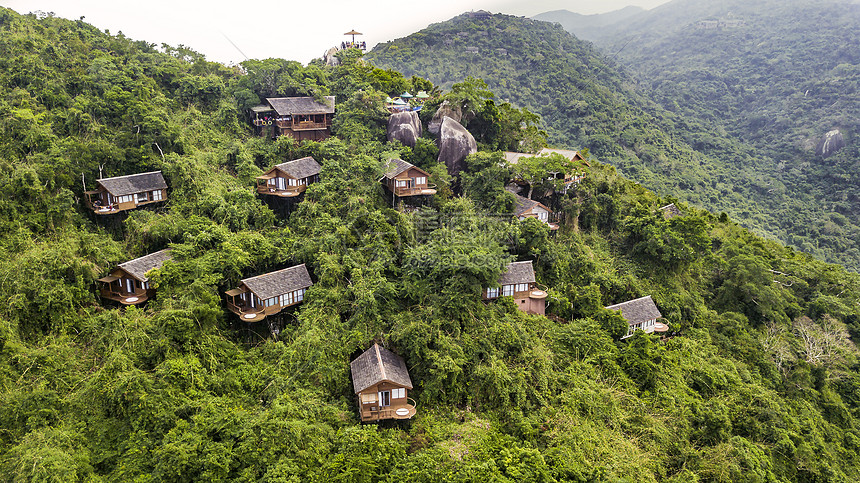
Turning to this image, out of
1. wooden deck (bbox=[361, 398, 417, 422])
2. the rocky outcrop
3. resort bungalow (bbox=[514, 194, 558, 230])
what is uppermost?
the rocky outcrop

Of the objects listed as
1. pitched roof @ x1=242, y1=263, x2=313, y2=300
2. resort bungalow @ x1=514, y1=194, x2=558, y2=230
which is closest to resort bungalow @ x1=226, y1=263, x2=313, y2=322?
pitched roof @ x1=242, y1=263, x2=313, y2=300

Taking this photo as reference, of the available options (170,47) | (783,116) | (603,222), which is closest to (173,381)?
(603,222)

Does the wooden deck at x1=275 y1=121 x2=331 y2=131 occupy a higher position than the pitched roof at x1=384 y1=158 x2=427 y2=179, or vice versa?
the wooden deck at x1=275 y1=121 x2=331 y2=131

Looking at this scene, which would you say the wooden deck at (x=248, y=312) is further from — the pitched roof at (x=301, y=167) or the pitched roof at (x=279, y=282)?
the pitched roof at (x=301, y=167)

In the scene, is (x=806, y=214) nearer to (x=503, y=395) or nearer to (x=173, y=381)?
(x=503, y=395)

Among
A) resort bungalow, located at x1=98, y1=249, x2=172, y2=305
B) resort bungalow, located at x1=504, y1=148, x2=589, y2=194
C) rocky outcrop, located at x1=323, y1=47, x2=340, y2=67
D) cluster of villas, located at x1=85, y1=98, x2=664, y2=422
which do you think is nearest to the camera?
cluster of villas, located at x1=85, y1=98, x2=664, y2=422

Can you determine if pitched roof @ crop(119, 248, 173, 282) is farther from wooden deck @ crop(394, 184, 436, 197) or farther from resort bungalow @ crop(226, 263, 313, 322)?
wooden deck @ crop(394, 184, 436, 197)

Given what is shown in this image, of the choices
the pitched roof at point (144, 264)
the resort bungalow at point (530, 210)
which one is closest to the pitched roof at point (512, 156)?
the resort bungalow at point (530, 210)
